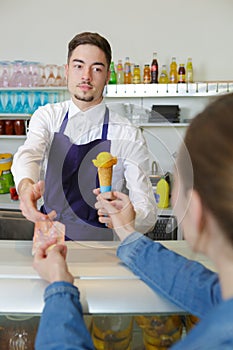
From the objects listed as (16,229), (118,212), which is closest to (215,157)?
(118,212)

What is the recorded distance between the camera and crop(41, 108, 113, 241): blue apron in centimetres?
112

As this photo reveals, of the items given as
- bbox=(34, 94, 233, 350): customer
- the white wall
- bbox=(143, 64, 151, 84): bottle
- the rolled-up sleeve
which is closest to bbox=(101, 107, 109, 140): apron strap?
bbox=(34, 94, 233, 350): customer

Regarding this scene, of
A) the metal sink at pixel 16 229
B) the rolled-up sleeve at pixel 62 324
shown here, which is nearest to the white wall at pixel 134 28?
the metal sink at pixel 16 229

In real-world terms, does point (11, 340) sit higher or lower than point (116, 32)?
lower

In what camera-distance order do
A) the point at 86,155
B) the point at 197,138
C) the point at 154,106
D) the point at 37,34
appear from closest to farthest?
1. the point at 197,138
2. the point at 86,155
3. the point at 154,106
4. the point at 37,34

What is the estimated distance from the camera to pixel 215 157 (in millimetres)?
535

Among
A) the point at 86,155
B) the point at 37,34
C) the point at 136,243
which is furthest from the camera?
the point at 37,34

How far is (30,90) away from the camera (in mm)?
3324

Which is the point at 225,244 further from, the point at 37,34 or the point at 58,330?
the point at 37,34

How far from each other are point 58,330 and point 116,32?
311cm

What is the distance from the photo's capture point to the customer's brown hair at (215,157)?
1.74 feet

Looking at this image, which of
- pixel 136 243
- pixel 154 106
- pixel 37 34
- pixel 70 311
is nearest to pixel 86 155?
pixel 136 243

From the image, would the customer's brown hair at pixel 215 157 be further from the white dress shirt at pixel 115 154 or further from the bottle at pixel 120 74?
the bottle at pixel 120 74

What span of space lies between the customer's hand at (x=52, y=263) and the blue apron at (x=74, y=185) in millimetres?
241
